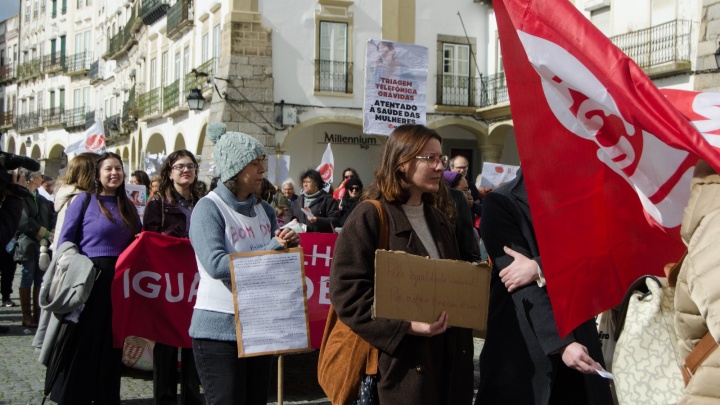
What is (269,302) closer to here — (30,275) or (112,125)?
(30,275)

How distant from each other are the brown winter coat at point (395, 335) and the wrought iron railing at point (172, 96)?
28.4 meters

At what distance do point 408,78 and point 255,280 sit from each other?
6.96m

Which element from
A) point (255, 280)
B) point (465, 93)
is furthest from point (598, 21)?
point (255, 280)

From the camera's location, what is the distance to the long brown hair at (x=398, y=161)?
379cm

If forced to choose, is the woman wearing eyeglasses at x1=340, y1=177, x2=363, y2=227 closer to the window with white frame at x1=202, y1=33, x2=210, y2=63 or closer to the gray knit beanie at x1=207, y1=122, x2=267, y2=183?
the gray knit beanie at x1=207, y1=122, x2=267, y2=183

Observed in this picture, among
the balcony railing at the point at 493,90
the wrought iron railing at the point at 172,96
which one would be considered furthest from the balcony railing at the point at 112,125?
the balcony railing at the point at 493,90

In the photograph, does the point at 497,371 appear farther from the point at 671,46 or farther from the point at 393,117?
the point at 671,46

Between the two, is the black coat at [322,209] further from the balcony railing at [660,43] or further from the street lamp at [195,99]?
the street lamp at [195,99]

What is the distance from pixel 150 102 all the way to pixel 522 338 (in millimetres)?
33915

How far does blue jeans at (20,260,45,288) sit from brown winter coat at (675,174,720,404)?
391 inches

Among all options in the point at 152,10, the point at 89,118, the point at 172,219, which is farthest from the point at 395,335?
the point at 89,118

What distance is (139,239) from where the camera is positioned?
6.51 m

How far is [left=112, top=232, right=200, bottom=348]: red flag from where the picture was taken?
653 cm

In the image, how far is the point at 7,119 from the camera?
7025 cm
